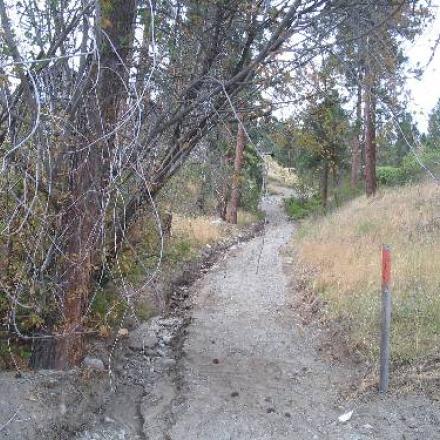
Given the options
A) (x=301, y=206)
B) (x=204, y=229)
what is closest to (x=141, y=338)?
(x=204, y=229)

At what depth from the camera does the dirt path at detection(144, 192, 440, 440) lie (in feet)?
15.4

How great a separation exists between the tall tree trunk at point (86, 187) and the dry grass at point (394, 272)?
10.1 feet

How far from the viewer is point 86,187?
498cm

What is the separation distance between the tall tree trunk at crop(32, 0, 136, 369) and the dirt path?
1.09m

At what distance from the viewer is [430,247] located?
29.5ft

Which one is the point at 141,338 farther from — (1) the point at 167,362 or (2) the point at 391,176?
(2) the point at 391,176

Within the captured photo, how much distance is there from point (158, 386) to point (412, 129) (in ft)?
11.6

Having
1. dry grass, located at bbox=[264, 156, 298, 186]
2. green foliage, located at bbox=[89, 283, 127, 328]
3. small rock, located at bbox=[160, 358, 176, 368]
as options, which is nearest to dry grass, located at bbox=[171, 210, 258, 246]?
dry grass, located at bbox=[264, 156, 298, 186]

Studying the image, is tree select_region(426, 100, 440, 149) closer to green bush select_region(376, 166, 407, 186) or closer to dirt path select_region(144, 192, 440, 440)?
green bush select_region(376, 166, 407, 186)

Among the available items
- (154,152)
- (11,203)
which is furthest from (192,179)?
(11,203)

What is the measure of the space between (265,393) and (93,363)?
1.70 m

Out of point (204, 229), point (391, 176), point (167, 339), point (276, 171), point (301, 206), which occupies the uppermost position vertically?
point (276, 171)

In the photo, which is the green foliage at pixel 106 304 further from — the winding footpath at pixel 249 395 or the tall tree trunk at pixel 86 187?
the winding footpath at pixel 249 395

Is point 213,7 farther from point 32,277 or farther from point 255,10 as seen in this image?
point 32,277
